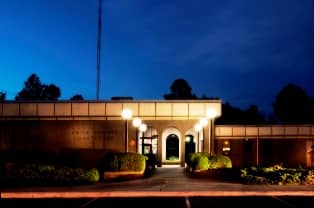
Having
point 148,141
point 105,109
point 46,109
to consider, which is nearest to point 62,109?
point 46,109

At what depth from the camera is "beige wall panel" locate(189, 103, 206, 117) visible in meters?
39.3

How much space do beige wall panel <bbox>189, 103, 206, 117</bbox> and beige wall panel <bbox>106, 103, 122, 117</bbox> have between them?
17.6 ft

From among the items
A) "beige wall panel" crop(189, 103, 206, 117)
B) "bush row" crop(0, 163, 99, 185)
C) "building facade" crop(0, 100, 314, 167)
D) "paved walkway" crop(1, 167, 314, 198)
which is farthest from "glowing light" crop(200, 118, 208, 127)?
"paved walkway" crop(1, 167, 314, 198)

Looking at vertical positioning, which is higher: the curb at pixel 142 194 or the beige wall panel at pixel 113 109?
the beige wall panel at pixel 113 109

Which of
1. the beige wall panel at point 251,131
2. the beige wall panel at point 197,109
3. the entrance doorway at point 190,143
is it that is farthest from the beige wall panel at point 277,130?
the beige wall panel at point 197,109

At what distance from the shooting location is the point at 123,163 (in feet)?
88.8

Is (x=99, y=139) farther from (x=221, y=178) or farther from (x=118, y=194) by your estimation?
(x=118, y=194)

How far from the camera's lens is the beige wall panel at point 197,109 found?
39281 millimetres

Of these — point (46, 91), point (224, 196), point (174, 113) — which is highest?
point (46, 91)

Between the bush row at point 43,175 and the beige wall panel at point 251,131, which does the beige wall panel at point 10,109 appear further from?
the beige wall panel at point 251,131

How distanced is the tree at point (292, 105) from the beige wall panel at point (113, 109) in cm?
5225

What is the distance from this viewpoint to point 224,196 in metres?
19.7
